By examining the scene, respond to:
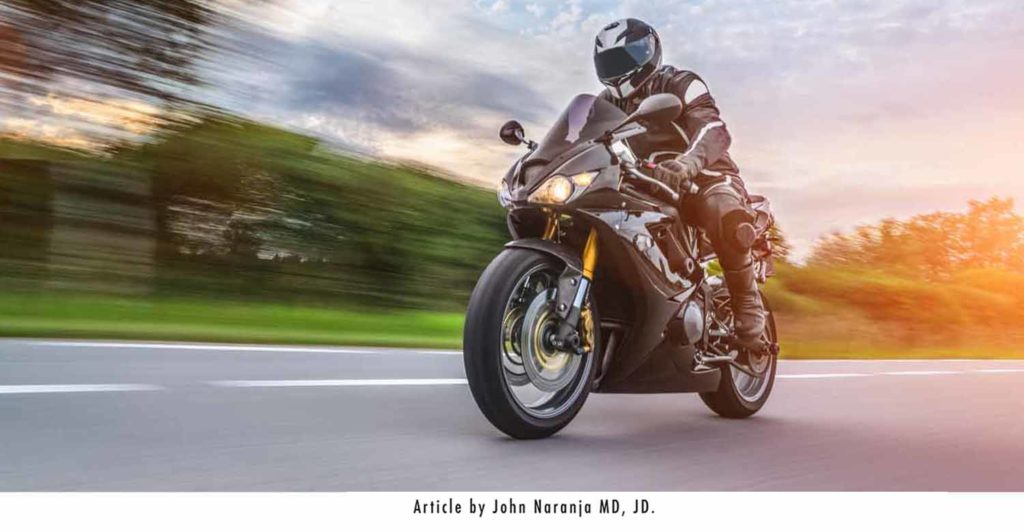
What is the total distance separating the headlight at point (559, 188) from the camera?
3086 millimetres

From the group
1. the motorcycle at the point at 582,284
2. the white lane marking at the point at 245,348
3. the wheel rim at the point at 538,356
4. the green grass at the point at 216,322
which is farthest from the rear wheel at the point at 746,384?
the white lane marking at the point at 245,348

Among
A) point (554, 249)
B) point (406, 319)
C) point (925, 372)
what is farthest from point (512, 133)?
point (925, 372)

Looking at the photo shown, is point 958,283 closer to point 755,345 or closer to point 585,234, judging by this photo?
point 755,345

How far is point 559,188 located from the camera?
3.09 m

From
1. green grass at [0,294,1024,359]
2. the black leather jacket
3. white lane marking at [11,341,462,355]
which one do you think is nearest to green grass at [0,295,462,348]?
green grass at [0,294,1024,359]

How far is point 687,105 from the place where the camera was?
3.49 metres

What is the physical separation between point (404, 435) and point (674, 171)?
1072 mm

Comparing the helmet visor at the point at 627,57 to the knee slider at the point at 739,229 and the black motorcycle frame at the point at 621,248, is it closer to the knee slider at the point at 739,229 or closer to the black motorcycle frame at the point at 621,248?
the black motorcycle frame at the point at 621,248

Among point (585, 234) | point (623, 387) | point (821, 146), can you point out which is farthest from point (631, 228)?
point (821, 146)

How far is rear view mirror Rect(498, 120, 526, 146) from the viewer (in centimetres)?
330

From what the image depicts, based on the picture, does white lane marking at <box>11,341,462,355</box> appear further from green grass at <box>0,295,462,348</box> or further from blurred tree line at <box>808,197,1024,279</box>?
blurred tree line at <box>808,197,1024,279</box>

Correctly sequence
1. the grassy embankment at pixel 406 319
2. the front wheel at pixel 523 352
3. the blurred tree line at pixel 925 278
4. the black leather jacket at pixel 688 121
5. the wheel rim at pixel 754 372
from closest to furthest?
the front wheel at pixel 523 352, the black leather jacket at pixel 688 121, the wheel rim at pixel 754 372, the blurred tree line at pixel 925 278, the grassy embankment at pixel 406 319

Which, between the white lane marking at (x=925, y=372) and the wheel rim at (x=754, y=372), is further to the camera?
the white lane marking at (x=925, y=372)

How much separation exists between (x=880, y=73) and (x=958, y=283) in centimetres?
138
